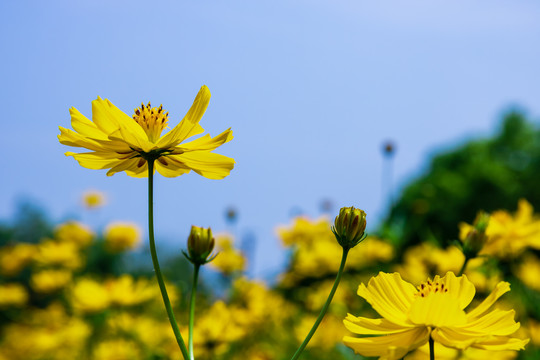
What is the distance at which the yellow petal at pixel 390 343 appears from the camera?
67 cm

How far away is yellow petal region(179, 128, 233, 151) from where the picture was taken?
0.83 m

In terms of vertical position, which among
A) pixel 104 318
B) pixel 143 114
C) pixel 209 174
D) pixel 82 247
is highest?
pixel 143 114

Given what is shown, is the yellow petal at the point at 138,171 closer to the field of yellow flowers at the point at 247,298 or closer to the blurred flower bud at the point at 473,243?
the field of yellow flowers at the point at 247,298

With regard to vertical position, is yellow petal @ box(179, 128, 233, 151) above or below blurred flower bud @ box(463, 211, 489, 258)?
above

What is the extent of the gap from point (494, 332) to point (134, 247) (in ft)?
9.49

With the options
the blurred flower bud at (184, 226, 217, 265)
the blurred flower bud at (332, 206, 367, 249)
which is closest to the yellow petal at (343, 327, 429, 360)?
the blurred flower bud at (332, 206, 367, 249)

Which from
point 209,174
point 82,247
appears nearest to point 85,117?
point 209,174

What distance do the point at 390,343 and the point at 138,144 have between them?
17.3 inches

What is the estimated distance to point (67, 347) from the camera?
3447 mm

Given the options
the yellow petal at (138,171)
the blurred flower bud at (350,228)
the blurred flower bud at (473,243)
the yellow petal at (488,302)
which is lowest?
the yellow petal at (488,302)

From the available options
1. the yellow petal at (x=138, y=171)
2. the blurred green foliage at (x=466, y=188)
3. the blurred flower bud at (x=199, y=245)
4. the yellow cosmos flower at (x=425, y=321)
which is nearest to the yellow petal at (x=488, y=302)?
the yellow cosmos flower at (x=425, y=321)

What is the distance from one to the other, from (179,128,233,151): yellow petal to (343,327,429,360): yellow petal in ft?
1.09

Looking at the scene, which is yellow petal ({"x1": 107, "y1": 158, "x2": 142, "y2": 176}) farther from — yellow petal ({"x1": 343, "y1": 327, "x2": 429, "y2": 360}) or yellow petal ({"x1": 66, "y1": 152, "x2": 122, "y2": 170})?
yellow petal ({"x1": 343, "y1": 327, "x2": 429, "y2": 360})

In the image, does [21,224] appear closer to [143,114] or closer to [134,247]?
[134,247]
